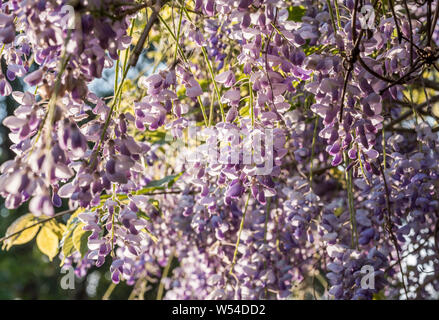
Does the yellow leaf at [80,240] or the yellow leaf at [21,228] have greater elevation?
the yellow leaf at [21,228]

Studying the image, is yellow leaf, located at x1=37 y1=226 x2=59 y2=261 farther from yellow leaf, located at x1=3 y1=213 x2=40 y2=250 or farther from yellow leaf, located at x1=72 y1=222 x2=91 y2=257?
yellow leaf, located at x1=72 y1=222 x2=91 y2=257

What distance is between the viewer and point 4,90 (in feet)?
2.90

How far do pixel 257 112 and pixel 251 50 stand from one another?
0.10m

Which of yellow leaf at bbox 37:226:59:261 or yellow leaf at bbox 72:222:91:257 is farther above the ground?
yellow leaf at bbox 37:226:59:261

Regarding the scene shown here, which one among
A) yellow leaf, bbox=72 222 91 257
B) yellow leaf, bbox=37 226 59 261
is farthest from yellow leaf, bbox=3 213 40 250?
yellow leaf, bbox=72 222 91 257

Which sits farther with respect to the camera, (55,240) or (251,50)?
(55,240)

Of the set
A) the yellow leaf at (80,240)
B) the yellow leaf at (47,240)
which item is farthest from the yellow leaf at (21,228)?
the yellow leaf at (80,240)

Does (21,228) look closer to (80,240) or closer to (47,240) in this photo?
(47,240)

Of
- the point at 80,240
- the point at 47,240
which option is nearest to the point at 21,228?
the point at 47,240

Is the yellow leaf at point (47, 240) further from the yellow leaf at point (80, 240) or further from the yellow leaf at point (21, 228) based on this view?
the yellow leaf at point (80, 240)
